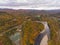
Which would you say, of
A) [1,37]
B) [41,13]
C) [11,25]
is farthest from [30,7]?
[1,37]

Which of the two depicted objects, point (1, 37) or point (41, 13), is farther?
point (41, 13)

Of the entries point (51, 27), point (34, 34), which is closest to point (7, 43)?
point (34, 34)

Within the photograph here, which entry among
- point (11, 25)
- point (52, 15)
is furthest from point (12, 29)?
point (52, 15)

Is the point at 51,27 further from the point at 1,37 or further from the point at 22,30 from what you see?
the point at 1,37

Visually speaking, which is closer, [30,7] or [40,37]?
[40,37]

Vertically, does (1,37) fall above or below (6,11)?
below

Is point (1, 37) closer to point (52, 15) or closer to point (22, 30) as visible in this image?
point (22, 30)

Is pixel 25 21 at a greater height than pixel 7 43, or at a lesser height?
greater

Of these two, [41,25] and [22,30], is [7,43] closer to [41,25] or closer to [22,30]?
[22,30]
